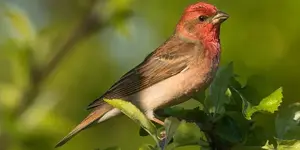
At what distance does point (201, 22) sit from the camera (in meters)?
7.71

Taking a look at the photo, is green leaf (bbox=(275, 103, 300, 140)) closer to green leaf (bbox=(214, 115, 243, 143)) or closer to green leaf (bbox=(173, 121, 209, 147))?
green leaf (bbox=(214, 115, 243, 143))

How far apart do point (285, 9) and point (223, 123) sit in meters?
2.77

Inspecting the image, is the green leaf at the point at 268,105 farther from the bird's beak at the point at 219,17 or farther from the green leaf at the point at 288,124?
the bird's beak at the point at 219,17

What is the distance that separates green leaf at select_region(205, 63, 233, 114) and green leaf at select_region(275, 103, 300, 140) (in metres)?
0.42

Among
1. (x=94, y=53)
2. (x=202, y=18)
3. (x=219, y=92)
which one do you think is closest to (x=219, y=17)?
(x=202, y=18)

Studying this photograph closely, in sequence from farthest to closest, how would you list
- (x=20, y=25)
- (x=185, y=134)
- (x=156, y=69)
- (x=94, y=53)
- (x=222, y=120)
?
(x=94, y=53), (x=156, y=69), (x=20, y=25), (x=222, y=120), (x=185, y=134)

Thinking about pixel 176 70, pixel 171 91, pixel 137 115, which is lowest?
Answer: pixel 137 115

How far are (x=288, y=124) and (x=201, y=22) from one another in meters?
2.61

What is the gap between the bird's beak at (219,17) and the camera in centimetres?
729

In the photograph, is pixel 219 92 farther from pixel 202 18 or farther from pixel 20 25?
pixel 202 18

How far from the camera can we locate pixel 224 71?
19.1 ft

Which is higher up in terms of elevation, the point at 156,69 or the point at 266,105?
the point at 156,69

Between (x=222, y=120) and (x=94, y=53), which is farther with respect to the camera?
(x=94, y=53)

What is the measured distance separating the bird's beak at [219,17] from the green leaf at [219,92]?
1510 millimetres
